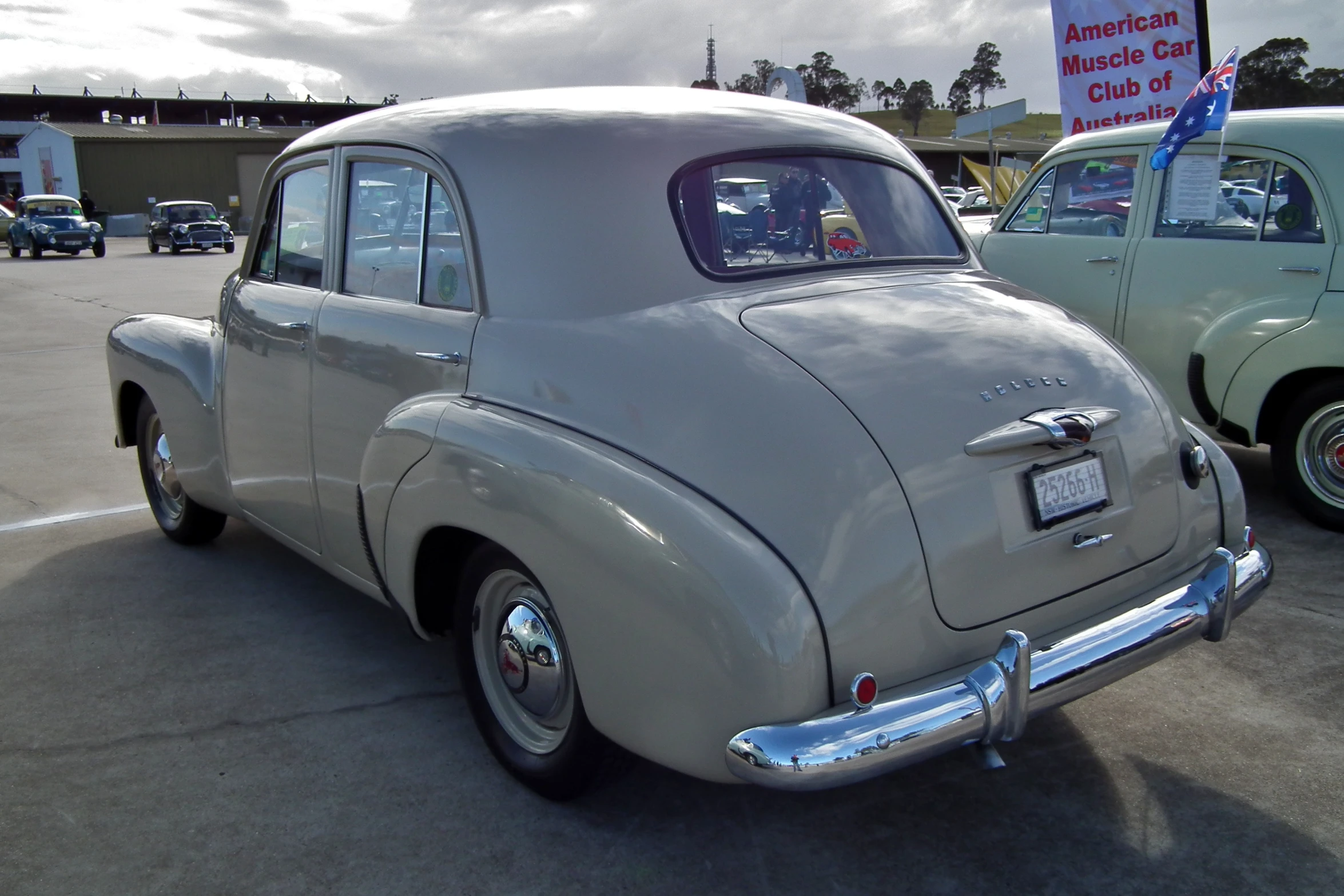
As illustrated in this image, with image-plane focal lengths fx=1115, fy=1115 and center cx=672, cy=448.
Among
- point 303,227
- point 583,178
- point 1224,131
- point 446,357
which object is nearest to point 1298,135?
point 1224,131

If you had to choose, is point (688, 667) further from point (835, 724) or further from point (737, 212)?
point (737, 212)

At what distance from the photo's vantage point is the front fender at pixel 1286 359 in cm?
476

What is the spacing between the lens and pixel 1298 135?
16.8 ft

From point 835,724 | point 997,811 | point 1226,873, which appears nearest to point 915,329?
point 835,724

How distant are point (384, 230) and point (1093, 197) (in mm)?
4208

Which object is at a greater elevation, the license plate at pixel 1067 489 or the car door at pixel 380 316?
the car door at pixel 380 316

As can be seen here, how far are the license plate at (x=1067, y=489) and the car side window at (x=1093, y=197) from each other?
3642 millimetres

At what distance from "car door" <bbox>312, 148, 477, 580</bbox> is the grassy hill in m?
116

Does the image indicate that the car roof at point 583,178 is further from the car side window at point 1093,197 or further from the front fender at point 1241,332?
the car side window at point 1093,197

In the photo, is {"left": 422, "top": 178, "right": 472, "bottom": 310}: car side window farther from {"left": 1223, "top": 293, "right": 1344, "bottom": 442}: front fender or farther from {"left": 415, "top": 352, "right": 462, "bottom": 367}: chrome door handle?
{"left": 1223, "top": 293, "right": 1344, "bottom": 442}: front fender

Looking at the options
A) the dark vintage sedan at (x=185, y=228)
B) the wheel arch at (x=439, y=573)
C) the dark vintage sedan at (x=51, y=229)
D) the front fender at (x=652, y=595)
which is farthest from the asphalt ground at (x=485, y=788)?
the dark vintage sedan at (x=185, y=228)

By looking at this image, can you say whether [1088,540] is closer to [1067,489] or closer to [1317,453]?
[1067,489]

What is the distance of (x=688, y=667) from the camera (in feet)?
7.25

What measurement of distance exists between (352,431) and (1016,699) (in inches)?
80.4
